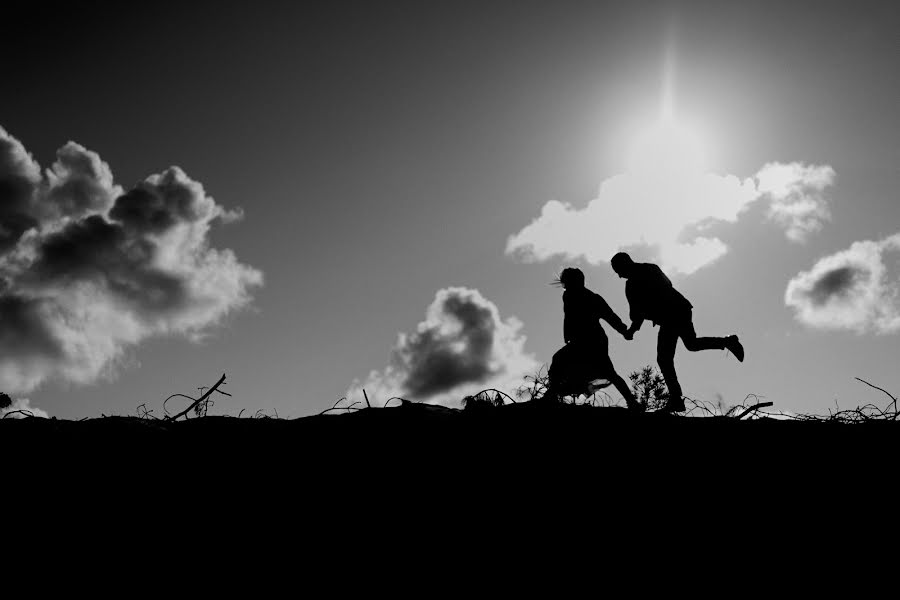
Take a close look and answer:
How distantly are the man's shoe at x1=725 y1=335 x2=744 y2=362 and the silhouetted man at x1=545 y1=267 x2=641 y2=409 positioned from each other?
3.48 feet

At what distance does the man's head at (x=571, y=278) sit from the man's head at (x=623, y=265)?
0.39 meters

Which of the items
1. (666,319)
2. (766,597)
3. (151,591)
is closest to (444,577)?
(151,591)

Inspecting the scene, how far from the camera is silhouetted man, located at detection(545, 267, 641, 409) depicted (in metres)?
5.52

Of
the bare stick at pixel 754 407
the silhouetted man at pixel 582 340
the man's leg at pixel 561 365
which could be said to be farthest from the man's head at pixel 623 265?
the bare stick at pixel 754 407

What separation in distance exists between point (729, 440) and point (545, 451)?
38.8 inches

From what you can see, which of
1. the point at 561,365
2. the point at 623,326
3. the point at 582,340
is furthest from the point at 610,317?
the point at 561,365

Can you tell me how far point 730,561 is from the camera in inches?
84.7

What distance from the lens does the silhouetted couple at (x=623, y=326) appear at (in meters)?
5.54

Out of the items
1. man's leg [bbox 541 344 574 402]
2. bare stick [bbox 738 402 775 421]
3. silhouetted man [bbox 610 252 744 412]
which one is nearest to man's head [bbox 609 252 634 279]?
silhouetted man [bbox 610 252 744 412]

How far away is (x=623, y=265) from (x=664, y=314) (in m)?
0.69

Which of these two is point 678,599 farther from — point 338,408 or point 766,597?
point 338,408

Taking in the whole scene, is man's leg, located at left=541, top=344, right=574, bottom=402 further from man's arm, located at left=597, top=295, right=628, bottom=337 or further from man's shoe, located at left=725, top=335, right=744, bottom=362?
man's shoe, located at left=725, top=335, right=744, bottom=362

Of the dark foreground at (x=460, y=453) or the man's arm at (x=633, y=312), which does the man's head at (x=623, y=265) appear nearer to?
the man's arm at (x=633, y=312)

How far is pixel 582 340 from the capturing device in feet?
18.6
